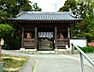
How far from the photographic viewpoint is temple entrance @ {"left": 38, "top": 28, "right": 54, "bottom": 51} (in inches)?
1340

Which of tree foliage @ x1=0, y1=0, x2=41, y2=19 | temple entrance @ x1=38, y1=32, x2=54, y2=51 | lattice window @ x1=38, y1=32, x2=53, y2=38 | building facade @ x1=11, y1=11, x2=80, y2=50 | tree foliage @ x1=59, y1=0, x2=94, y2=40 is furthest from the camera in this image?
tree foliage @ x1=59, y1=0, x2=94, y2=40

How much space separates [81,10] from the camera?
45.0m

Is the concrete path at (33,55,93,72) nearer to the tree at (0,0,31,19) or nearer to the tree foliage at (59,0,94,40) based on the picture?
the tree at (0,0,31,19)

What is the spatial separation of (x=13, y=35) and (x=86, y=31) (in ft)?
36.6

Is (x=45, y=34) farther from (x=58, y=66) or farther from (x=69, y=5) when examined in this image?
(x=58, y=66)

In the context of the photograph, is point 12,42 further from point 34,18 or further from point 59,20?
point 59,20

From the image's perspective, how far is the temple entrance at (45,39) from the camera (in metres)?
34.0

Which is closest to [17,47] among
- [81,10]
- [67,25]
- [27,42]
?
[27,42]

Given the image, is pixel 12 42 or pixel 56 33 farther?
pixel 12 42

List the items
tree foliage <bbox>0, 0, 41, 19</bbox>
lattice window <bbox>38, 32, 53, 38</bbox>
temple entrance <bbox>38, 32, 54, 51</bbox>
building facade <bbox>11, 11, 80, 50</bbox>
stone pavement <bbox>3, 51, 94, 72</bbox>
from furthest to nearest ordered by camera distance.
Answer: tree foliage <bbox>0, 0, 41, 19</bbox>
temple entrance <bbox>38, 32, 54, 51</bbox>
lattice window <bbox>38, 32, 53, 38</bbox>
building facade <bbox>11, 11, 80, 50</bbox>
stone pavement <bbox>3, 51, 94, 72</bbox>

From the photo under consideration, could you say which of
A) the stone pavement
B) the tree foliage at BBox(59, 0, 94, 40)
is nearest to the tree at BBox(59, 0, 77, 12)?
the tree foliage at BBox(59, 0, 94, 40)

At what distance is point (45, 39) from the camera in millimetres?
35688

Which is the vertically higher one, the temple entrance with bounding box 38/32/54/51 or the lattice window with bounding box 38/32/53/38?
the lattice window with bounding box 38/32/53/38

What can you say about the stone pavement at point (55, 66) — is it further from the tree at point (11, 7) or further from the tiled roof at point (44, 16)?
the tree at point (11, 7)
